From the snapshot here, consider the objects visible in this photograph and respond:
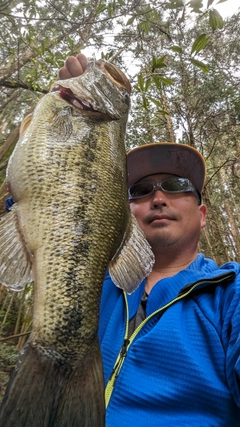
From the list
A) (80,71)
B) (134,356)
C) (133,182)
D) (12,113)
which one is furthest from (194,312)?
(12,113)

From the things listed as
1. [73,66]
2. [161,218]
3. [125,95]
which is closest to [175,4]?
[125,95]

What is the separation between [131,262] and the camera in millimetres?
1497

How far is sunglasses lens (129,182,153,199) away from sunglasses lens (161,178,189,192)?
0.10m

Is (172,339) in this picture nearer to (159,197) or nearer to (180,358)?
(180,358)

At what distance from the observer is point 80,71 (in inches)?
76.0

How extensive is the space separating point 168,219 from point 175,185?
0.92 ft

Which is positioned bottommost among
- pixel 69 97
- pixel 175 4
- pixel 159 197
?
pixel 159 197

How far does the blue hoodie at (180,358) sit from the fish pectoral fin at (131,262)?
29 centimetres

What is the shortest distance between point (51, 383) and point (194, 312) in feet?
2.68

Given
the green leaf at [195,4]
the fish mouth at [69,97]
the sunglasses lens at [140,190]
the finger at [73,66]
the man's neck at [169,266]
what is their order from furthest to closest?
the sunglasses lens at [140,190] → the man's neck at [169,266] → the green leaf at [195,4] → the finger at [73,66] → the fish mouth at [69,97]

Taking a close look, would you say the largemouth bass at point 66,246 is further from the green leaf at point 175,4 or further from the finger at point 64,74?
the green leaf at point 175,4

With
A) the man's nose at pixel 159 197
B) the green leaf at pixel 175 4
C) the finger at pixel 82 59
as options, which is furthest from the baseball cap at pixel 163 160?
the green leaf at pixel 175 4

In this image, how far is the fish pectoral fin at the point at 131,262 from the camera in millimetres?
1428

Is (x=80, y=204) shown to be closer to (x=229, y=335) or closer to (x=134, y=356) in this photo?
(x=134, y=356)
